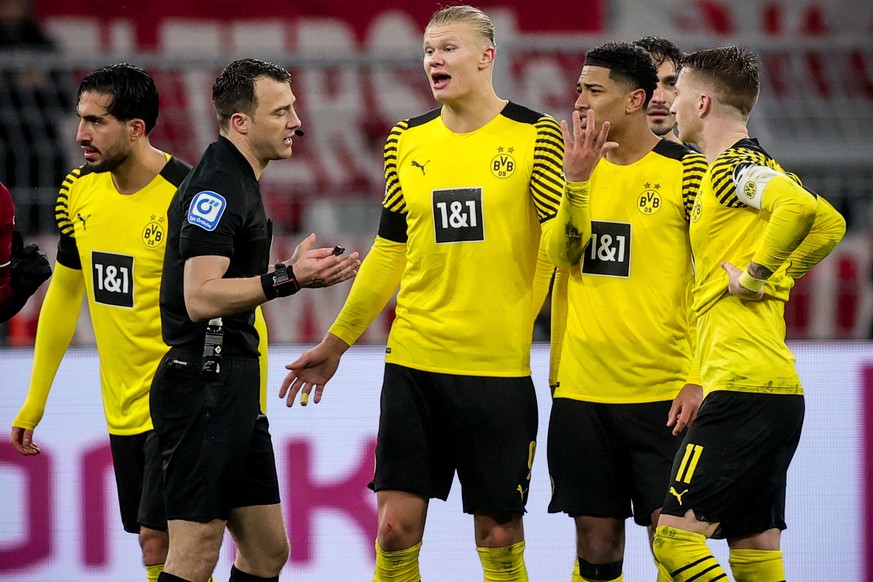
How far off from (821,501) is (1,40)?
282 inches

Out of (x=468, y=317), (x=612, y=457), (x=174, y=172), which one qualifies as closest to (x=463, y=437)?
(x=468, y=317)

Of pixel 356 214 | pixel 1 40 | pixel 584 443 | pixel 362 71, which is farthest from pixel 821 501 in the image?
pixel 1 40

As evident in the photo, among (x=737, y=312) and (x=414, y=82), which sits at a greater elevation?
(x=414, y=82)

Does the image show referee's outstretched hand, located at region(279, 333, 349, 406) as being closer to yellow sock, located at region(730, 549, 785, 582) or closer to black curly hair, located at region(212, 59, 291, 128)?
black curly hair, located at region(212, 59, 291, 128)

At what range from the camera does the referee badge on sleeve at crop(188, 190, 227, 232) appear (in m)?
3.97

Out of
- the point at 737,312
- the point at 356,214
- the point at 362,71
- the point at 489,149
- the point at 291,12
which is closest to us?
the point at 737,312

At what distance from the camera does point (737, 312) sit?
13.2 ft

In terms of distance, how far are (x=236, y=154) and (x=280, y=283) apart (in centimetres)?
52

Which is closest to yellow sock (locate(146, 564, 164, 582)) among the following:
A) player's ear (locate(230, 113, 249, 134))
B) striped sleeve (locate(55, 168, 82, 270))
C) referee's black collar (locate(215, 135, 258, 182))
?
striped sleeve (locate(55, 168, 82, 270))

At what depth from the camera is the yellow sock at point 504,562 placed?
440cm

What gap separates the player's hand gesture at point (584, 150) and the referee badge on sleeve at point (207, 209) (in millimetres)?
1057

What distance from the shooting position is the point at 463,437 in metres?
4.44

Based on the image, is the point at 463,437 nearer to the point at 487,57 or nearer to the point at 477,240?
the point at 477,240

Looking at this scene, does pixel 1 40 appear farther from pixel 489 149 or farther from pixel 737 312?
pixel 737 312
